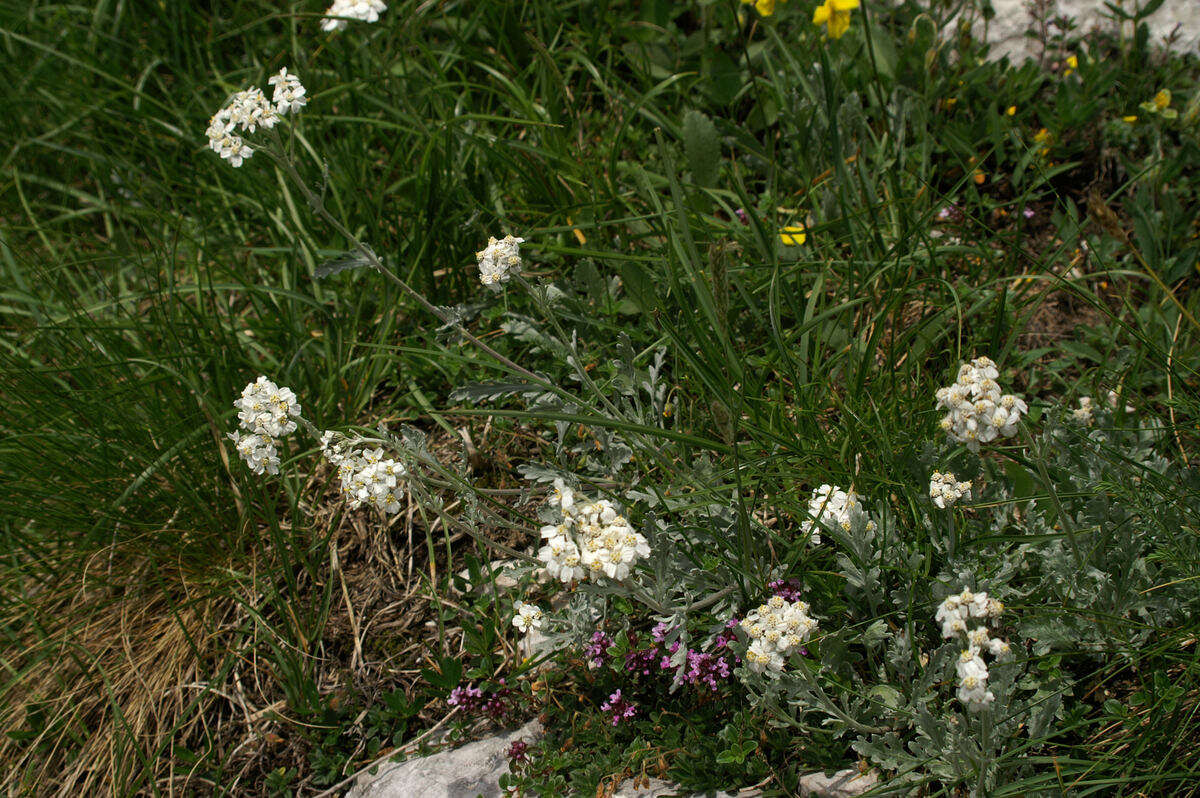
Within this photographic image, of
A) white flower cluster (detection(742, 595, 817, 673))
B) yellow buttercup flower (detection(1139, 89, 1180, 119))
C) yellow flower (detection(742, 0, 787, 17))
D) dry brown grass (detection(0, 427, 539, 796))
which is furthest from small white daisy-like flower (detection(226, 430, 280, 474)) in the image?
yellow buttercup flower (detection(1139, 89, 1180, 119))

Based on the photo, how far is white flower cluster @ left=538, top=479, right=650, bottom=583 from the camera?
Result: 5.20 feet

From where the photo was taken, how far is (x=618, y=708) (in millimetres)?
2074

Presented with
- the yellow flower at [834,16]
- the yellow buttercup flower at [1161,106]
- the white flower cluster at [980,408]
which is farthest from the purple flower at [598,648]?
the yellow buttercup flower at [1161,106]

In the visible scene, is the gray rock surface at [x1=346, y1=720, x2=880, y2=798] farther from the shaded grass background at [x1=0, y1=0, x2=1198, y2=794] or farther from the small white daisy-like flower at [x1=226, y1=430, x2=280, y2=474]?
the small white daisy-like flower at [x1=226, y1=430, x2=280, y2=474]

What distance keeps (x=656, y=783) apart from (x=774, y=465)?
0.81 m

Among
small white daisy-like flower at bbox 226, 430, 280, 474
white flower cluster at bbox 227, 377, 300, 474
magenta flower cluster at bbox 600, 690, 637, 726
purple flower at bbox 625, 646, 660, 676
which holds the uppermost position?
white flower cluster at bbox 227, 377, 300, 474

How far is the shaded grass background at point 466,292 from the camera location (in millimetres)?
2373

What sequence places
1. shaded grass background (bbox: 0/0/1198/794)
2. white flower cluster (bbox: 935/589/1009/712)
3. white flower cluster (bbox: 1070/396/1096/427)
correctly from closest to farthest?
white flower cluster (bbox: 935/589/1009/712) → white flower cluster (bbox: 1070/396/1096/427) → shaded grass background (bbox: 0/0/1198/794)

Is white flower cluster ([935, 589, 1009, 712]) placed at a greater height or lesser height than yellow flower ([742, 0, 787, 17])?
lesser

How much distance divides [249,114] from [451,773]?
169 centimetres

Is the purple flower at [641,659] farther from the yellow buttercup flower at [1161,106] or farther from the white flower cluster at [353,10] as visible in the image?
the yellow buttercup flower at [1161,106]

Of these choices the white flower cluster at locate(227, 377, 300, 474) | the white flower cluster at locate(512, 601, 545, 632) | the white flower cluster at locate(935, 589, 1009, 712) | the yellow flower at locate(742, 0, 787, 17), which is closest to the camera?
the white flower cluster at locate(935, 589, 1009, 712)

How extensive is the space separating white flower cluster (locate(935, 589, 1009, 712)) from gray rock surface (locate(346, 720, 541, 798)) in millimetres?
1158

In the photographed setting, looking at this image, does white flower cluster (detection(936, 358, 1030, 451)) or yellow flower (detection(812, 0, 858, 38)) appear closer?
white flower cluster (detection(936, 358, 1030, 451))
